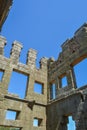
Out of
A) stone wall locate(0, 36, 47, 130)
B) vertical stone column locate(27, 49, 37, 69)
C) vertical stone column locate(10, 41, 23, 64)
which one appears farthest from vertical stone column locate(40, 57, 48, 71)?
vertical stone column locate(10, 41, 23, 64)

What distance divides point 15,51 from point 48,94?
Answer: 4.75 m

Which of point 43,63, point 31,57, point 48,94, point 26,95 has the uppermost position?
point 31,57

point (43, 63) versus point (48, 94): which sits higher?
point (43, 63)

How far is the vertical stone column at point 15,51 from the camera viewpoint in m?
11.9

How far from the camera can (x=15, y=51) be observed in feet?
40.7

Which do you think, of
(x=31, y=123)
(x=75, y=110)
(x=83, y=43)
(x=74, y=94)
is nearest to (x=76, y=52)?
(x=83, y=43)

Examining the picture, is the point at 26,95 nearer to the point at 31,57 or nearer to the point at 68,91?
the point at 68,91

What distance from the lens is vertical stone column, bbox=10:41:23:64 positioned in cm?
1193


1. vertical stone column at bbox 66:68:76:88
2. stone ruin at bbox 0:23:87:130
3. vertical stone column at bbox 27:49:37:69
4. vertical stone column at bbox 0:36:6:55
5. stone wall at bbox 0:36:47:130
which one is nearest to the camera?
stone ruin at bbox 0:23:87:130

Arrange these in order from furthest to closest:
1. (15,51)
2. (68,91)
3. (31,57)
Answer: (31,57)
(15,51)
(68,91)

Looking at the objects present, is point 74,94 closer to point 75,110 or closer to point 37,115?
point 75,110

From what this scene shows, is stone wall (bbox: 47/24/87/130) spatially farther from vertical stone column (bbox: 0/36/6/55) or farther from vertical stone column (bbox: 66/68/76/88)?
vertical stone column (bbox: 0/36/6/55)

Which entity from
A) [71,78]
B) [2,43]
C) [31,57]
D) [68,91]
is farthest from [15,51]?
[68,91]

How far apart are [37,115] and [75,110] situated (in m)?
3.18
